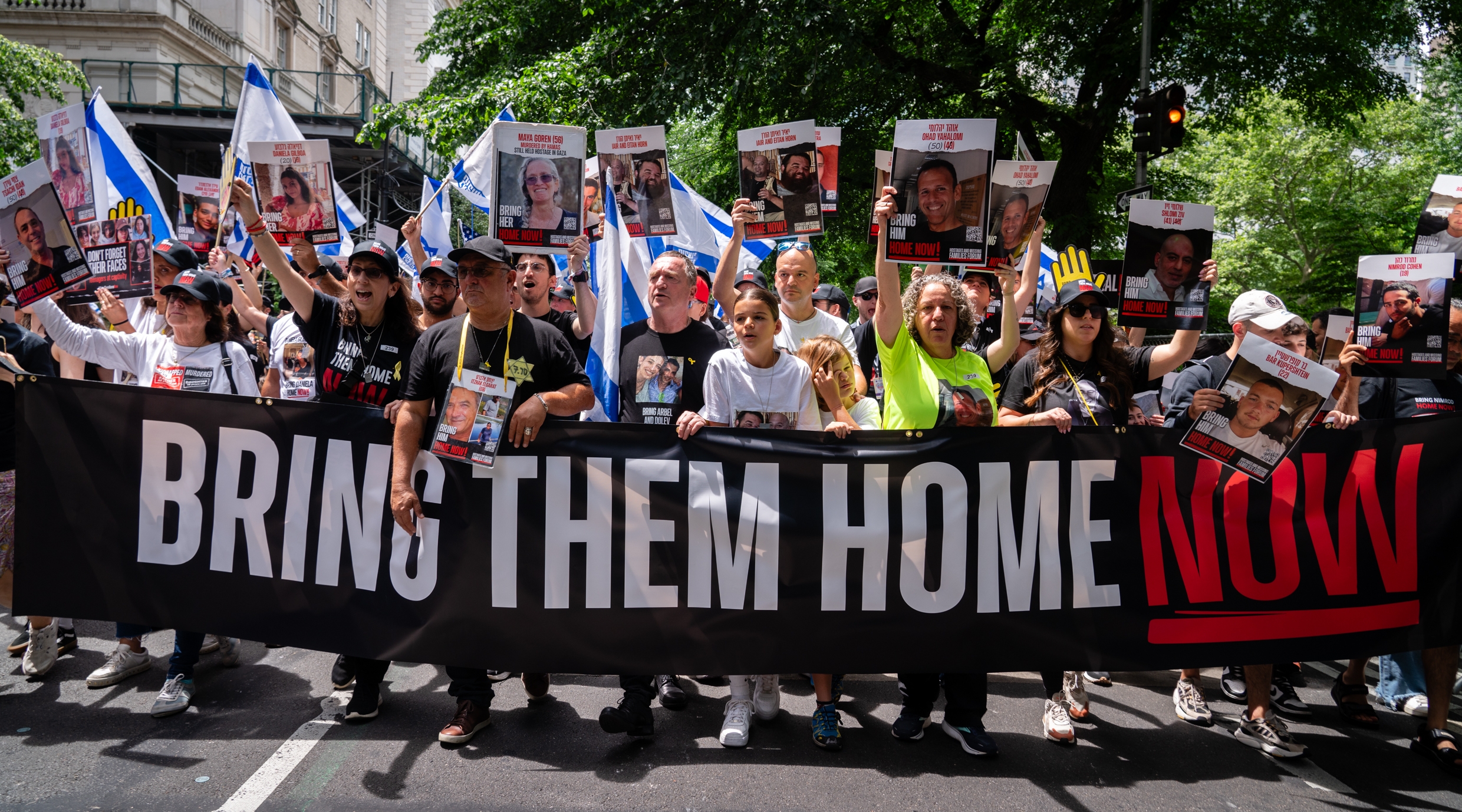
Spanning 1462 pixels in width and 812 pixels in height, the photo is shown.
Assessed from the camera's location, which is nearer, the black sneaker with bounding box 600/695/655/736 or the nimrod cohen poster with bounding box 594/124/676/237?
the black sneaker with bounding box 600/695/655/736

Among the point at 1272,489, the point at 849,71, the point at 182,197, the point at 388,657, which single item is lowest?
the point at 388,657

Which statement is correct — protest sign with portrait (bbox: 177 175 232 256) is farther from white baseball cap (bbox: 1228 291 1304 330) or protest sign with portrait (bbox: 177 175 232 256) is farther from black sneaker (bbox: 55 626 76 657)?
white baseball cap (bbox: 1228 291 1304 330)

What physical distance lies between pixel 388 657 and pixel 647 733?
3.77ft

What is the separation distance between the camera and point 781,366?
13.9 feet

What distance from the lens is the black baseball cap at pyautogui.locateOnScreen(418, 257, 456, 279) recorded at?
4488 millimetres

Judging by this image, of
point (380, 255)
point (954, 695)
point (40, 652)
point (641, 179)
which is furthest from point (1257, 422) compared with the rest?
point (40, 652)

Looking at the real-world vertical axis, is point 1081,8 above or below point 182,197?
above

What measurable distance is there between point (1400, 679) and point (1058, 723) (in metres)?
2.01

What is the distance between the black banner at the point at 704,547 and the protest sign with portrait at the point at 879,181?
924 millimetres

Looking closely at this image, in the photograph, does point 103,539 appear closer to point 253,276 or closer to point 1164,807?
point 253,276

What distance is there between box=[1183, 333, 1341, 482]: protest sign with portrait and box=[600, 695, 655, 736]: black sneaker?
2584 mm

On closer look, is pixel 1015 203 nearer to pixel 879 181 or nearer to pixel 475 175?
pixel 879 181

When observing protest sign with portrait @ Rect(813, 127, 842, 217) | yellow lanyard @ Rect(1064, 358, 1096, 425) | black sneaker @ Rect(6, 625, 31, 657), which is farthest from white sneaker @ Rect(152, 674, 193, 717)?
yellow lanyard @ Rect(1064, 358, 1096, 425)

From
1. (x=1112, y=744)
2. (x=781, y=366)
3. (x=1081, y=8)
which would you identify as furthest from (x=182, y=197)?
(x=1081, y=8)
